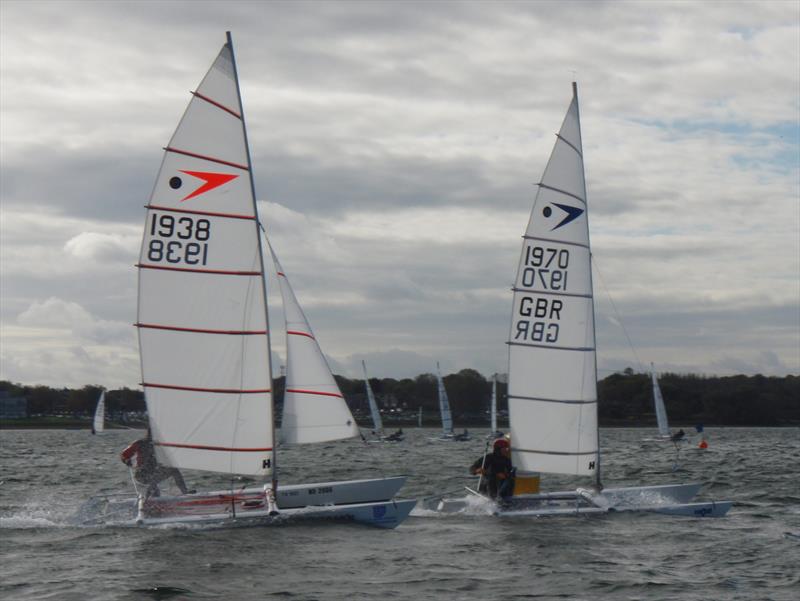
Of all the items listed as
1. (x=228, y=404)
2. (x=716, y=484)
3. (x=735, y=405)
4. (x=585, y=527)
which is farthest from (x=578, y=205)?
(x=735, y=405)

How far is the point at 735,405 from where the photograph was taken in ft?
414

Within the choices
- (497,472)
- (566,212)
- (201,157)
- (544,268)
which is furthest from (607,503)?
(201,157)

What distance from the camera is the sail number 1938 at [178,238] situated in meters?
18.8

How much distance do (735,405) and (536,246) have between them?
110 m

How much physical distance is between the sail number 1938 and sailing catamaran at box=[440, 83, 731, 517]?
619cm

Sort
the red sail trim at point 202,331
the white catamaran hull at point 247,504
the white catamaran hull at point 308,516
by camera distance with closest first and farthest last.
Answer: the white catamaran hull at point 308,516
the white catamaran hull at point 247,504
the red sail trim at point 202,331

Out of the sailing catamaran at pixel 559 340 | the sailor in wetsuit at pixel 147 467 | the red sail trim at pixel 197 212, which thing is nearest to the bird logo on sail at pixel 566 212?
the sailing catamaran at pixel 559 340

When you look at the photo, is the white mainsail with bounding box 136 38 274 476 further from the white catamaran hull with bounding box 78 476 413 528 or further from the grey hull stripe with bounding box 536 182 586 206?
the grey hull stripe with bounding box 536 182 586 206

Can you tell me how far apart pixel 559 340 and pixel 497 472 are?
2.84 meters

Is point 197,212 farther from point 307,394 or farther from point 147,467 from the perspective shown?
point 147,467

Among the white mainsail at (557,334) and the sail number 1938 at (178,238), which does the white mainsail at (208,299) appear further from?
the white mainsail at (557,334)

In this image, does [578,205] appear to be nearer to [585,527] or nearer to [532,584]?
[585,527]

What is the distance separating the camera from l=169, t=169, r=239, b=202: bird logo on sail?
61.2 feet

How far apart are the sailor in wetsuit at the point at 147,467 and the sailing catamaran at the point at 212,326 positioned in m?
0.36
